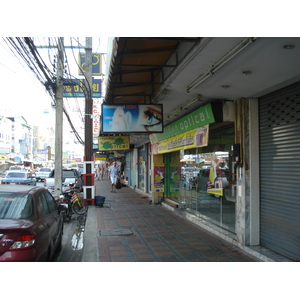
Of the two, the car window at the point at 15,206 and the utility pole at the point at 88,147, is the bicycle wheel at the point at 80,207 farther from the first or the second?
the car window at the point at 15,206

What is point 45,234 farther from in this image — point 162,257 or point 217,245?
point 217,245

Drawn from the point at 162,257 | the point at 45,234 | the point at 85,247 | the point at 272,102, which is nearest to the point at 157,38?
the point at 272,102

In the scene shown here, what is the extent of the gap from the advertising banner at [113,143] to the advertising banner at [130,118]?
6.09 metres

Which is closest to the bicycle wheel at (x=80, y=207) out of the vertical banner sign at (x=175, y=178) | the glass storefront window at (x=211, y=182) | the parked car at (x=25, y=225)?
the glass storefront window at (x=211, y=182)

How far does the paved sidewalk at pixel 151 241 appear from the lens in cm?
579

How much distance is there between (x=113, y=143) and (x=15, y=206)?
915cm

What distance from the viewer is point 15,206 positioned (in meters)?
4.83

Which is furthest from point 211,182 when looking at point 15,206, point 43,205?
point 15,206

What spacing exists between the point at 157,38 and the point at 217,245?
4.58 m

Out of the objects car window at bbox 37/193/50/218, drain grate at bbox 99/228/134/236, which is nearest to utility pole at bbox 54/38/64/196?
drain grate at bbox 99/228/134/236

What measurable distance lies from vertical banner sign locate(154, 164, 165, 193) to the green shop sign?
1853 mm

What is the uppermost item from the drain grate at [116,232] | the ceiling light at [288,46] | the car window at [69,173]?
the ceiling light at [288,46]

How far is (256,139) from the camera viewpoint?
6430mm

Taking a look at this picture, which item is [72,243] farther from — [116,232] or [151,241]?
[151,241]
